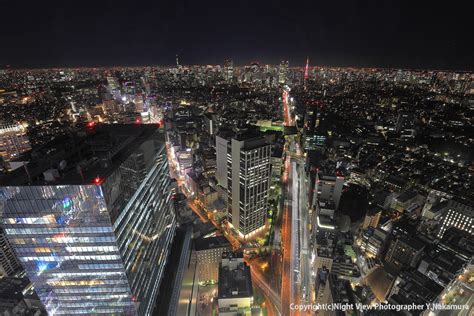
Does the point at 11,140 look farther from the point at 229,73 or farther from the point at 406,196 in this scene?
the point at 229,73

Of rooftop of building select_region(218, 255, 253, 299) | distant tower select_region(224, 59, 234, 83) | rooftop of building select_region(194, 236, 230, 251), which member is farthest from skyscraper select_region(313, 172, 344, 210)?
distant tower select_region(224, 59, 234, 83)

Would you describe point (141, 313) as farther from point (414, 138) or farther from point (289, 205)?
point (414, 138)

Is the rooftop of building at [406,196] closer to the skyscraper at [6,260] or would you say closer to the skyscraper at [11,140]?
the skyscraper at [6,260]

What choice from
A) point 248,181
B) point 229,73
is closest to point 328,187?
point 248,181

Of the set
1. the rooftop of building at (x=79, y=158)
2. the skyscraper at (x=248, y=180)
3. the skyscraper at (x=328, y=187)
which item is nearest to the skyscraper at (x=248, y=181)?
the skyscraper at (x=248, y=180)

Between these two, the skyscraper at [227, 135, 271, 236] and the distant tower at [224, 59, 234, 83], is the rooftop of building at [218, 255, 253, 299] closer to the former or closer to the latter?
the skyscraper at [227, 135, 271, 236]

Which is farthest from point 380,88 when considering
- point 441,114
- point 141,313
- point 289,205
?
point 141,313
